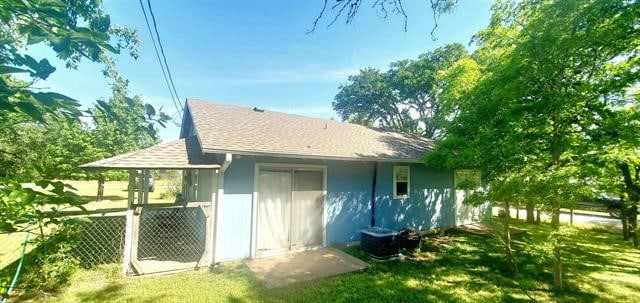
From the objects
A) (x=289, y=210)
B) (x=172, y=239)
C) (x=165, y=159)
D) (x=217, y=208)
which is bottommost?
(x=172, y=239)

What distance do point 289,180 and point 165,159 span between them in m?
3.08

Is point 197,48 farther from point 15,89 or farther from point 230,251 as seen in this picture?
point 15,89

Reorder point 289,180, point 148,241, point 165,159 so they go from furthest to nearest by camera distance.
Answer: point 289,180 → point 148,241 → point 165,159

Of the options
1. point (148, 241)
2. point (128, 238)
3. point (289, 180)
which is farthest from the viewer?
point (289, 180)

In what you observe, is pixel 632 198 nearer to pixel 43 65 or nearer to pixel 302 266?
pixel 302 266

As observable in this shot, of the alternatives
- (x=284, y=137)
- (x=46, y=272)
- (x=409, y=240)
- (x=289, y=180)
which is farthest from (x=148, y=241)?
(x=409, y=240)

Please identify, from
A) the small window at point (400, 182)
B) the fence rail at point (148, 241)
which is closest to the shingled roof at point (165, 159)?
the fence rail at point (148, 241)

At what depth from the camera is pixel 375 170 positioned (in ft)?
29.7

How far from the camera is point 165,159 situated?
6117 millimetres

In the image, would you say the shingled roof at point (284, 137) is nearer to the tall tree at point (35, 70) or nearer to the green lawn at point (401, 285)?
the green lawn at point (401, 285)

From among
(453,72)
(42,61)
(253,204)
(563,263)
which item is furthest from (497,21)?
(42,61)

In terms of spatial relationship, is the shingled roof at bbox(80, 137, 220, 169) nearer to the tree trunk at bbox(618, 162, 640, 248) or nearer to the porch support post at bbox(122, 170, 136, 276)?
the porch support post at bbox(122, 170, 136, 276)

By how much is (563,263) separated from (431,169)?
467 cm

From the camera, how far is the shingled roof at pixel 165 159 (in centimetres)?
547
